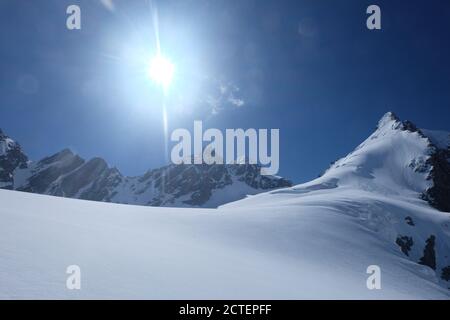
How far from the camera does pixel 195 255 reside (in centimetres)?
1101

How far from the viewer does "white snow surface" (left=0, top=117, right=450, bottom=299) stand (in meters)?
6.68

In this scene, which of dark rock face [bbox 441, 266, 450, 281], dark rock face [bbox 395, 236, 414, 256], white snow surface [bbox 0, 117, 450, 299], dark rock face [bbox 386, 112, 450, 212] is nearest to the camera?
white snow surface [bbox 0, 117, 450, 299]

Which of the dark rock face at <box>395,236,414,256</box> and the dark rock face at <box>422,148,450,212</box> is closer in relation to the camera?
the dark rock face at <box>395,236,414,256</box>

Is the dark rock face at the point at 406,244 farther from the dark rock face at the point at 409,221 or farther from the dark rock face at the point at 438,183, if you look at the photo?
the dark rock face at the point at 438,183

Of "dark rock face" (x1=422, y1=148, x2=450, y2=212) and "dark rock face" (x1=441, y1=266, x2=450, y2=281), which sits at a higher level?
"dark rock face" (x1=422, y1=148, x2=450, y2=212)

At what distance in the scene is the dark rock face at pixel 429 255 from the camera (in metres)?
54.9

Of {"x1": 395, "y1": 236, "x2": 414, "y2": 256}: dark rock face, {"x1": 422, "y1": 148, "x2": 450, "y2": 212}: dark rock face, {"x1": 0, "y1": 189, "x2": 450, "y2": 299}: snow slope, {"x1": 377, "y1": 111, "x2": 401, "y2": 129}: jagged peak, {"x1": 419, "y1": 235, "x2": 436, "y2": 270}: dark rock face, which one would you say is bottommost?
{"x1": 419, "y1": 235, "x2": 436, "y2": 270}: dark rock face

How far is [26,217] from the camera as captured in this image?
10.4 m

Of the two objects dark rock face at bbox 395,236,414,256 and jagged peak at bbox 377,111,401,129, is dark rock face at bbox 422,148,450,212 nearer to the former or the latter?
jagged peak at bbox 377,111,401,129

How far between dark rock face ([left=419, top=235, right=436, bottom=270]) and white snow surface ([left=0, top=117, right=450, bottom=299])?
32.1 m

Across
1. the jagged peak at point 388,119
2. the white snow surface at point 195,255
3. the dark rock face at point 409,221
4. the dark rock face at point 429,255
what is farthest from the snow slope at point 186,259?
the jagged peak at point 388,119

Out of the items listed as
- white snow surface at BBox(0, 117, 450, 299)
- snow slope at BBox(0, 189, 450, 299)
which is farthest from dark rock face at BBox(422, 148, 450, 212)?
snow slope at BBox(0, 189, 450, 299)

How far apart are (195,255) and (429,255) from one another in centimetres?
5921
